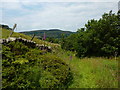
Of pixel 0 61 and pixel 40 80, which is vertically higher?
pixel 0 61

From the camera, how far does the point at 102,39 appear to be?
15562 millimetres

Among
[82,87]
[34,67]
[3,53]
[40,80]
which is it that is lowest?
[82,87]

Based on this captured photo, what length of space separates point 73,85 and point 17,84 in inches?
92.4

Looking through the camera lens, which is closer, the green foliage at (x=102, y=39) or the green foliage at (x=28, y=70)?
the green foliage at (x=28, y=70)

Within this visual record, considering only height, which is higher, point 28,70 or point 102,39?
point 102,39

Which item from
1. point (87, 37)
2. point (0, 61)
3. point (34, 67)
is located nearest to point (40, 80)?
point (34, 67)

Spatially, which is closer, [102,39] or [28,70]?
[28,70]

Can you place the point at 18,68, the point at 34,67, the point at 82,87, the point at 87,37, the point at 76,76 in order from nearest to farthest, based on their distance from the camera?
the point at 18,68 < the point at 34,67 < the point at 82,87 < the point at 76,76 < the point at 87,37

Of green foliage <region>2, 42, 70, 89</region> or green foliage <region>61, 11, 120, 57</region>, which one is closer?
green foliage <region>2, 42, 70, 89</region>

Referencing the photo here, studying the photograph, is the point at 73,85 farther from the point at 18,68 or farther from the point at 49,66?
the point at 18,68

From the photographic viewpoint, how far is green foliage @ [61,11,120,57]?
14.8 meters

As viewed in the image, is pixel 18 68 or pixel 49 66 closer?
pixel 18 68

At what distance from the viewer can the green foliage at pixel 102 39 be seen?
48.7 feet

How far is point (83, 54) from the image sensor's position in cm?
1619
